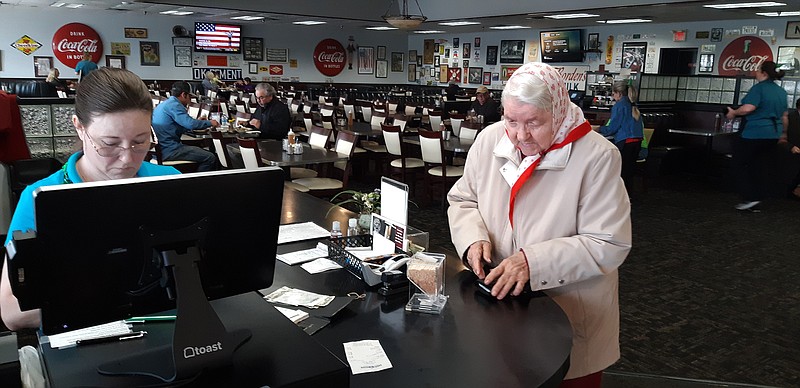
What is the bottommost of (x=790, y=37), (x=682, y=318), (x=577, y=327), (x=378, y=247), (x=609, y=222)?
(x=682, y=318)

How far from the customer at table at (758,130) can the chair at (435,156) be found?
3488 mm

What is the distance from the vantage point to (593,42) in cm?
1521

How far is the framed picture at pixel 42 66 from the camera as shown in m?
15.4

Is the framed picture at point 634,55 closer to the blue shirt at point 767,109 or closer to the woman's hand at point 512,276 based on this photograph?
the blue shirt at point 767,109

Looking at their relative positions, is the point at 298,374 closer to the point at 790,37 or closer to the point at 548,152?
the point at 548,152

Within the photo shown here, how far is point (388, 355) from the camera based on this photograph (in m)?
1.57

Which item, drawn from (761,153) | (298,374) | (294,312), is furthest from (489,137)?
(761,153)

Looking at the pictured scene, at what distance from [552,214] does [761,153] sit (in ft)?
22.0

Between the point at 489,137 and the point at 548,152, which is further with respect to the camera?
the point at 489,137

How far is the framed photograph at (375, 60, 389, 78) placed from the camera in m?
20.9

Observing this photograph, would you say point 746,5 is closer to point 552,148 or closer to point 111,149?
point 552,148

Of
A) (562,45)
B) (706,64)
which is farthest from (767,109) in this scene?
(562,45)

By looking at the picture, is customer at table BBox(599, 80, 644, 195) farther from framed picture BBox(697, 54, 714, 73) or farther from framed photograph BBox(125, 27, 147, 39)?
framed photograph BBox(125, 27, 147, 39)

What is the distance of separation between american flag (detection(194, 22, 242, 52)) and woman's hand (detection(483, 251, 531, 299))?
1709 cm
